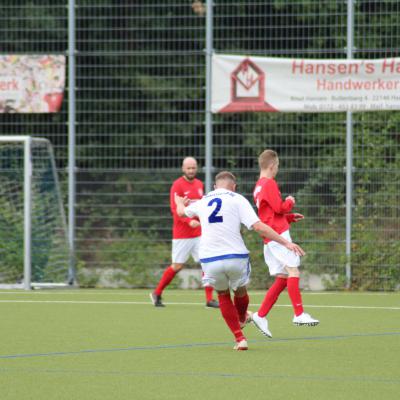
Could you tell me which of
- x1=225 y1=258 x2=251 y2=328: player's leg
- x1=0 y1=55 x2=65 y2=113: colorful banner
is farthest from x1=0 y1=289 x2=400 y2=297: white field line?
x1=225 y1=258 x2=251 y2=328: player's leg

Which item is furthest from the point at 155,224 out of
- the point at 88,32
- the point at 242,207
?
the point at 242,207

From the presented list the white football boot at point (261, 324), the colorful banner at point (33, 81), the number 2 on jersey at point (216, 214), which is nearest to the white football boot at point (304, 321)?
the white football boot at point (261, 324)

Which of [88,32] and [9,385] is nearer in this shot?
[9,385]

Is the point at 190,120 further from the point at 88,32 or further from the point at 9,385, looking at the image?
the point at 9,385

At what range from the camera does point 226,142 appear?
20.9 m

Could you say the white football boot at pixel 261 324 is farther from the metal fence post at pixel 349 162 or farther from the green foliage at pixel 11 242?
the green foliage at pixel 11 242

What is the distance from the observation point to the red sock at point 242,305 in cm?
1155

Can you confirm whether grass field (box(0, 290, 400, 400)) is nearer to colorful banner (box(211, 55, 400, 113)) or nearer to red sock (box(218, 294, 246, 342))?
red sock (box(218, 294, 246, 342))

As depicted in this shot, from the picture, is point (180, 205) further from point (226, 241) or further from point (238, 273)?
point (238, 273)

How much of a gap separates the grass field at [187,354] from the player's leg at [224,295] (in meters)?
0.16

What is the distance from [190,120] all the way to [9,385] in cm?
1357

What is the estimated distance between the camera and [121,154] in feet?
74.6

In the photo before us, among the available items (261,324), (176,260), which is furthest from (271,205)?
(176,260)

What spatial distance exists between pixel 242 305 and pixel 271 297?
2.22 feet
